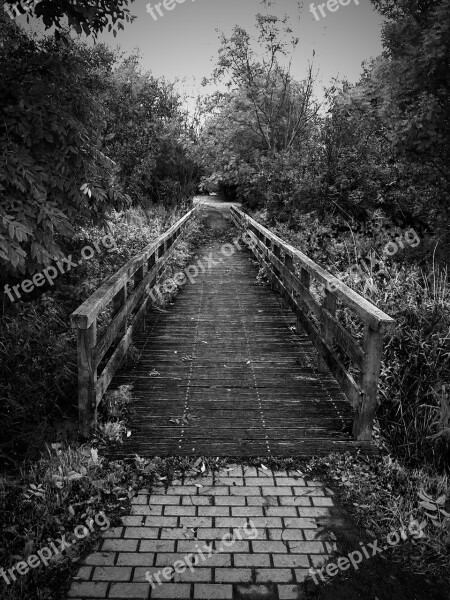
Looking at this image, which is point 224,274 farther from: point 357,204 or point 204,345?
point 204,345

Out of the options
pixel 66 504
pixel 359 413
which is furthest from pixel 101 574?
→ pixel 359 413

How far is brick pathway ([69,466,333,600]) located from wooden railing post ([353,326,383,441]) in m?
0.72

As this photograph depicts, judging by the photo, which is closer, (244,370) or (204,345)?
(244,370)

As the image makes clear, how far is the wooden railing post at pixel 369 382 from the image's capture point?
12.4 feet

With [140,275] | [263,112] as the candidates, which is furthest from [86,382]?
[263,112]

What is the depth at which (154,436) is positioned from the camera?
402 cm

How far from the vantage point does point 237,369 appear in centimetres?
545

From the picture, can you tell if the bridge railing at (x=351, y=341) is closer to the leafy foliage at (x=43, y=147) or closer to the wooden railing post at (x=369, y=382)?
the wooden railing post at (x=369, y=382)

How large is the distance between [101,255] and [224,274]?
111 inches

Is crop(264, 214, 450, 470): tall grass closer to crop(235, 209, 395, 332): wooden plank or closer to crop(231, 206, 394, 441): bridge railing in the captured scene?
crop(231, 206, 394, 441): bridge railing

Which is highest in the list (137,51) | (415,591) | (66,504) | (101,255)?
(137,51)

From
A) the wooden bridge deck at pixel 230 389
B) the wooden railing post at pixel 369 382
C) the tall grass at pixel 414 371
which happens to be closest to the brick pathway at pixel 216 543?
the wooden bridge deck at pixel 230 389

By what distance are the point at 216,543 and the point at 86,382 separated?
→ 1.67m

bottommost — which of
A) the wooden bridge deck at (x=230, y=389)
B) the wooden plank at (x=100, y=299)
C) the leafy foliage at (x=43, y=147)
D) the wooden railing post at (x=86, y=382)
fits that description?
the wooden bridge deck at (x=230, y=389)
